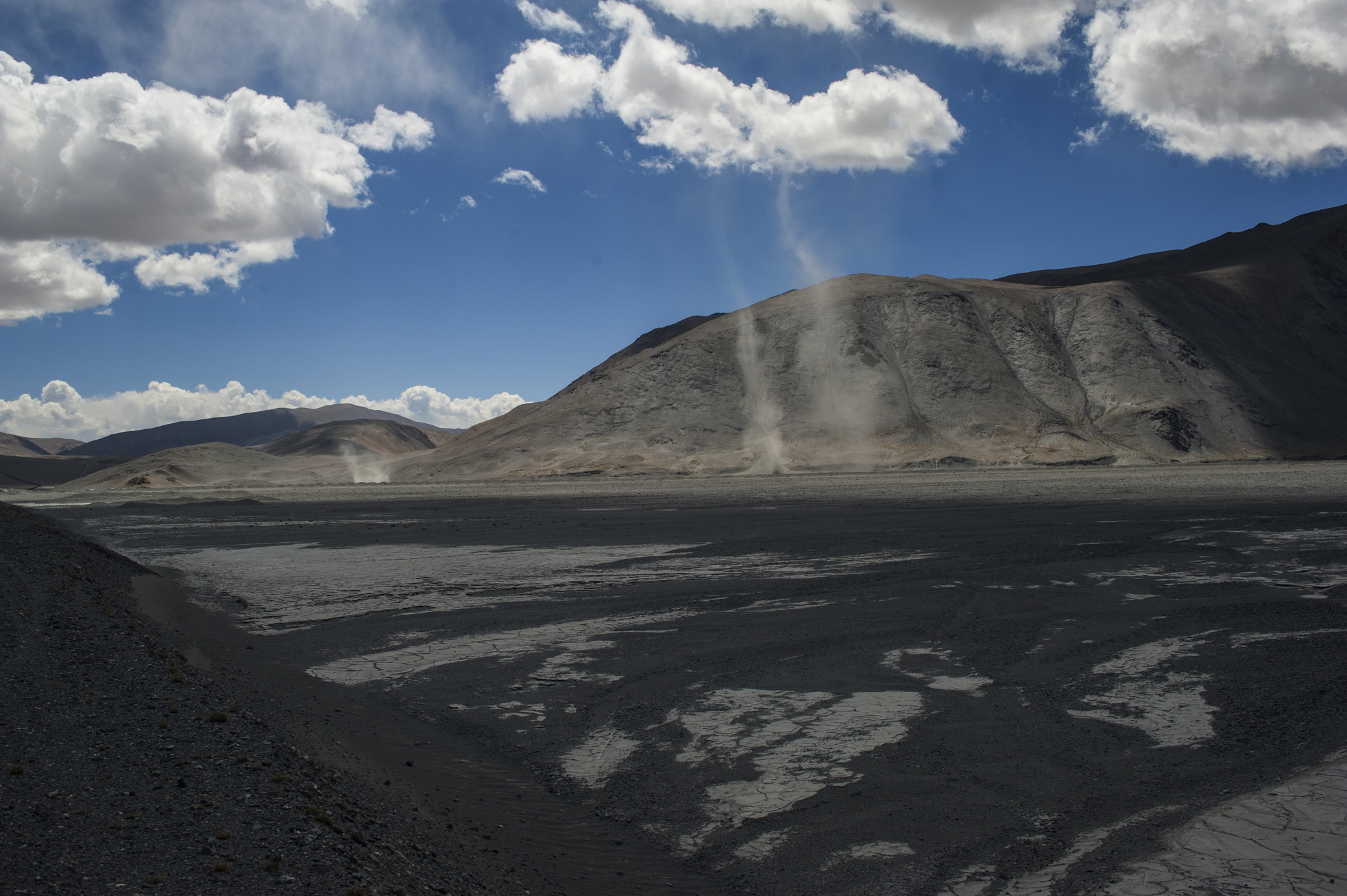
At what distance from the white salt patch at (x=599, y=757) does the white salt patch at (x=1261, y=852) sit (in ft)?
11.7

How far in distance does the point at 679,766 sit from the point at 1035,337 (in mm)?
80836

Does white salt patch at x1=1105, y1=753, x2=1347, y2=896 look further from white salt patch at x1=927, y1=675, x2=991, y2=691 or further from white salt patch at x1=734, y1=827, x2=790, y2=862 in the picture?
white salt patch at x1=927, y1=675, x2=991, y2=691

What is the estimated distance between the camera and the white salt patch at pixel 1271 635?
32.7 feet

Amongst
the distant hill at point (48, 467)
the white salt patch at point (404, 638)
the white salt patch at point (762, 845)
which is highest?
the distant hill at point (48, 467)

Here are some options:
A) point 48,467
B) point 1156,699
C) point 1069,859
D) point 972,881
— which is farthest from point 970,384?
point 48,467

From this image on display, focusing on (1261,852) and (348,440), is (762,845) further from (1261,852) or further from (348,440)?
(348,440)

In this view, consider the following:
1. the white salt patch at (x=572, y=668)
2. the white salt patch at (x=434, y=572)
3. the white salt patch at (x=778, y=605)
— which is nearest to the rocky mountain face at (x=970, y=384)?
the white salt patch at (x=434, y=572)

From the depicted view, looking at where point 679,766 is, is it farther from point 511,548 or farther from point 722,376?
point 722,376

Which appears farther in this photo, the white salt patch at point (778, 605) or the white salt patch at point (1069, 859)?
the white salt patch at point (778, 605)

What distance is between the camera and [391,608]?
13.8 m

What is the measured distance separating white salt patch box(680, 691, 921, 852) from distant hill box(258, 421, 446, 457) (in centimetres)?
14479

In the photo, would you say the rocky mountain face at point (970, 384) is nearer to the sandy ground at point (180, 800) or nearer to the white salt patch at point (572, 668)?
the white salt patch at point (572, 668)

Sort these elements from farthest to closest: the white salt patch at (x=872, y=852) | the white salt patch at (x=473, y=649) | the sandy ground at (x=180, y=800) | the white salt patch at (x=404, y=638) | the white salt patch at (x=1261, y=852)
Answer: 1. the white salt patch at (x=404, y=638)
2. the white salt patch at (x=473, y=649)
3. the white salt patch at (x=872, y=852)
4. the white salt patch at (x=1261, y=852)
5. the sandy ground at (x=180, y=800)

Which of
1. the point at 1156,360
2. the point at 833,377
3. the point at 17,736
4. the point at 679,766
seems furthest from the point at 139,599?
the point at 1156,360
